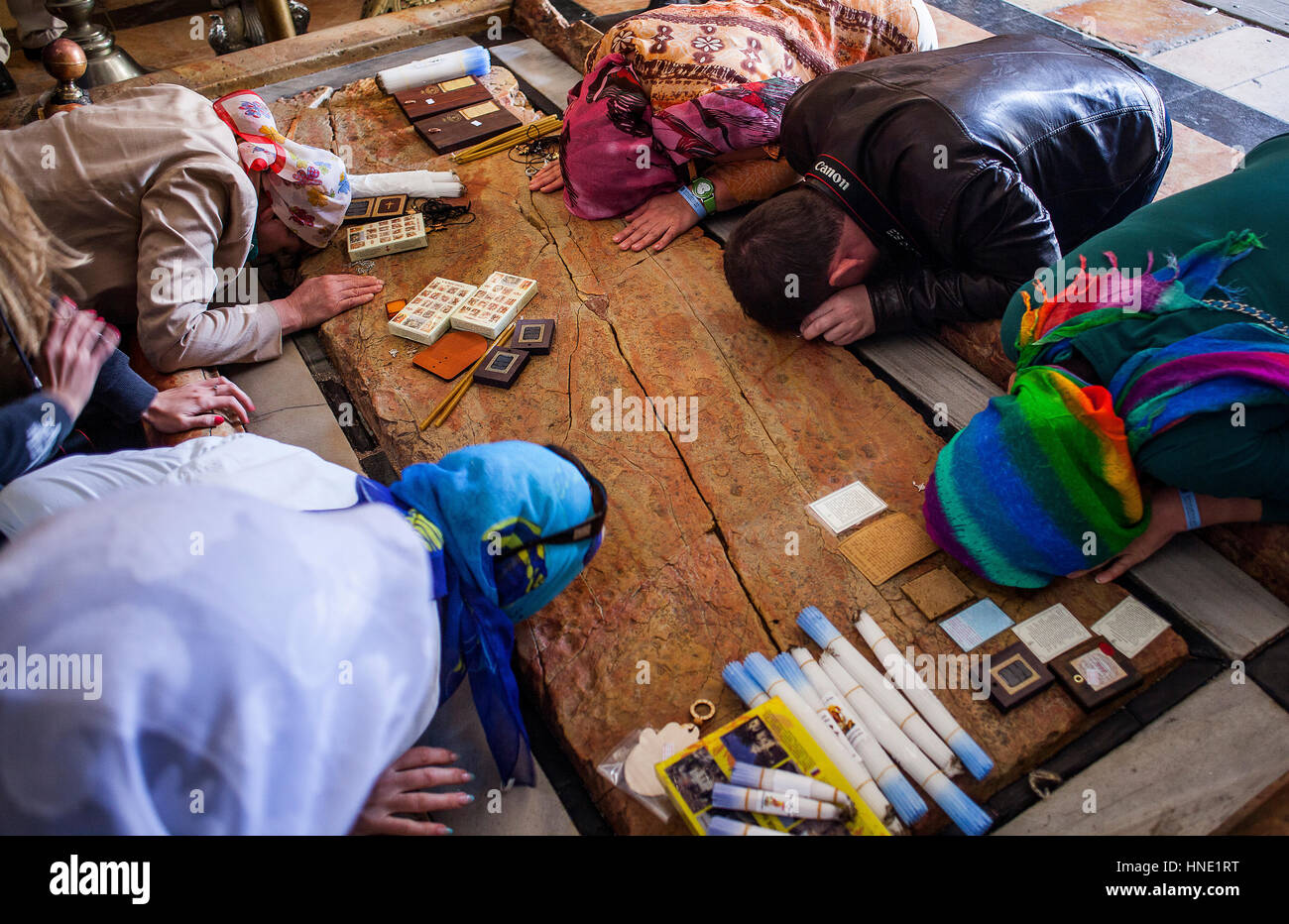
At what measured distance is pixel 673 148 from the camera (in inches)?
101

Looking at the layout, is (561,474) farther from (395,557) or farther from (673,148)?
(673,148)

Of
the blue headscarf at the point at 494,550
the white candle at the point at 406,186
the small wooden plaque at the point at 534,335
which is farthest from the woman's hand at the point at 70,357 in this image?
the white candle at the point at 406,186

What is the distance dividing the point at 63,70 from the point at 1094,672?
3.80m

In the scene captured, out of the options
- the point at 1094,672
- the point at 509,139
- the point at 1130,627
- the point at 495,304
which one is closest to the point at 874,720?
the point at 1094,672

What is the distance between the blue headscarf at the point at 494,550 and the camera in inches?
54.1

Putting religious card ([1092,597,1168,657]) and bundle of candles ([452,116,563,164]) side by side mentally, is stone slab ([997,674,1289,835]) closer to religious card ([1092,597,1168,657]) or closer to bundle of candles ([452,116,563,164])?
religious card ([1092,597,1168,657])

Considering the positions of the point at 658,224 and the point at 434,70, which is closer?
the point at 658,224

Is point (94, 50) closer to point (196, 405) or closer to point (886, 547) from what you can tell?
point (196, 405)

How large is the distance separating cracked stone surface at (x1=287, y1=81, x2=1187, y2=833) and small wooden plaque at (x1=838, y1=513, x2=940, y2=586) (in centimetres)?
2

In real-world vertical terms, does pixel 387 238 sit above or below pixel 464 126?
below

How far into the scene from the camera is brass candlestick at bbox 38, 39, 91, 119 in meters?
2.85

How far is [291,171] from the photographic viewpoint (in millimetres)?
2514

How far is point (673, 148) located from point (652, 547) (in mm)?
1442
